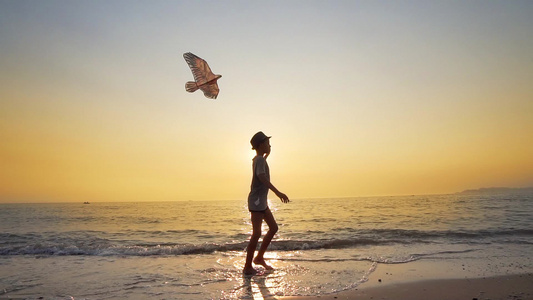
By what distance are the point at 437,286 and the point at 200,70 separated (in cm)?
435

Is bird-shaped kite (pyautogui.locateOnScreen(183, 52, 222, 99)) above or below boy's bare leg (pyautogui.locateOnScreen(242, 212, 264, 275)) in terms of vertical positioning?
above

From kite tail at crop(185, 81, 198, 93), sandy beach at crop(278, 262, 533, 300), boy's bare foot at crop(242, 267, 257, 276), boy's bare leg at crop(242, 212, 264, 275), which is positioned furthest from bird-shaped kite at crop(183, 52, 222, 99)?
sandy beach at crop(278, 262, 533, 300)

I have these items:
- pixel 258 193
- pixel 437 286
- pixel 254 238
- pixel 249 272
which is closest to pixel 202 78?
pixel 258 193

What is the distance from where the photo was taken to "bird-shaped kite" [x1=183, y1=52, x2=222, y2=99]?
5340 millimetres

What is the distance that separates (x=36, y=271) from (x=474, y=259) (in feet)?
25.9

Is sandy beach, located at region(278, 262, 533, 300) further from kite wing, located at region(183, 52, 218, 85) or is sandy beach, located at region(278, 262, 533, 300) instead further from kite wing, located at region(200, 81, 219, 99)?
Answer: kite wing, located at region(183, 52, 218, 85)

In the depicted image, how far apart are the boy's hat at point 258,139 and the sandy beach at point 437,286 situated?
241 cm

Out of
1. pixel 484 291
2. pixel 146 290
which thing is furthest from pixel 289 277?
pixel 484 291

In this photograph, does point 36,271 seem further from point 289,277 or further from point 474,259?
point 474,259

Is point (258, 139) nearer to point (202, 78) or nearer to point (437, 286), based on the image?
point (202, 78)

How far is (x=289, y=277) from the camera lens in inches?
212

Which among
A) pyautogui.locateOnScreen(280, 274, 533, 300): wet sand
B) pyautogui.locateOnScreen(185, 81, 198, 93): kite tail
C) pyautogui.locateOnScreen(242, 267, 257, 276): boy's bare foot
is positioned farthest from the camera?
pyautogui.locateOnScreen(242, 267, 257, 276): boy's bare foot

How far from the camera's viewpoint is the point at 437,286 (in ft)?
15.7

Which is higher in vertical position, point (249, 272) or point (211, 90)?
point (211, 90)
